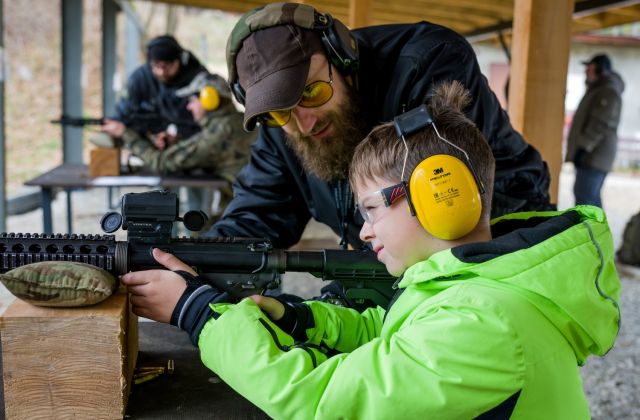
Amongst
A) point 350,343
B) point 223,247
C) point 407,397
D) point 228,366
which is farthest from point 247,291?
point 407,397

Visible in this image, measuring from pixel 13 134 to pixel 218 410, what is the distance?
1341 centimetres

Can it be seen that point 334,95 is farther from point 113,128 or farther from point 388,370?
point 113,128

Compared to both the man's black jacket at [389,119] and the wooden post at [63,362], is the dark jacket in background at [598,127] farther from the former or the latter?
the wooden post at [63,362]

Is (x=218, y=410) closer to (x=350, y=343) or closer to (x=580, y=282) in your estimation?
(x=350, y=343)

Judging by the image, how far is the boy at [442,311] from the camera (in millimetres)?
1055

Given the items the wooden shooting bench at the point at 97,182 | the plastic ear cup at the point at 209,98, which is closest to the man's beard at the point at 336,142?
the wooden shooting bench at the point at 97,182

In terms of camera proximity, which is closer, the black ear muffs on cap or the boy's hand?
the boy's hand

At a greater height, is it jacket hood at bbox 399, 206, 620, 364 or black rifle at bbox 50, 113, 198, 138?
black rifle at bbox 50, 113, 198, 138

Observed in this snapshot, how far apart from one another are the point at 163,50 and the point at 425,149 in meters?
4.71

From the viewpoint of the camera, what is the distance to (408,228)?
1.31 metres

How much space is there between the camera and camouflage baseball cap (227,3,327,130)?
1697mm

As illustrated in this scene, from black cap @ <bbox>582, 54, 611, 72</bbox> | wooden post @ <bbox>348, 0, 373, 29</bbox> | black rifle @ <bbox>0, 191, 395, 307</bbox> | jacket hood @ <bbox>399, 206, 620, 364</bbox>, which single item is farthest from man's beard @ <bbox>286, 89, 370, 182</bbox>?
black cap @ <bbox>582, 54, 611, 72</bbox>

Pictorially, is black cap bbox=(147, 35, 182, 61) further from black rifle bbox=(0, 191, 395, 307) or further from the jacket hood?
the jacket hood

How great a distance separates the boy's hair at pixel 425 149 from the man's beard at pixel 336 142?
1.82ft
